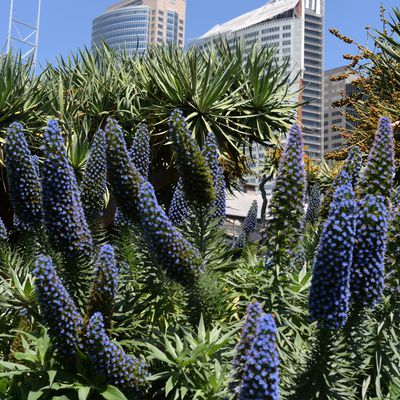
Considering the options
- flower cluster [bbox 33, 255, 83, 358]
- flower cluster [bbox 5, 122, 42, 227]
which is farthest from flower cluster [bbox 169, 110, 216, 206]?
flower cluster [bbox 33, 255, 83, 358]

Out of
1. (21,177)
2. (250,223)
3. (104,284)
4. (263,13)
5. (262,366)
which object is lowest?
(262,366)

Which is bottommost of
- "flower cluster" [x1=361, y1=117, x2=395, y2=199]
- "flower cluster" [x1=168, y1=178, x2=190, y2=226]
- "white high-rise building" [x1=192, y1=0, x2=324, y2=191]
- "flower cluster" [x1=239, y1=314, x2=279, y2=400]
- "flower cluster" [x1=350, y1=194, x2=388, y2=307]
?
"flower cluster" [x1=239, y1=314, x2=279, y2=400]

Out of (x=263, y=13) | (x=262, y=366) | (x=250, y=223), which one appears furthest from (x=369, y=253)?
(x=263, y=13)

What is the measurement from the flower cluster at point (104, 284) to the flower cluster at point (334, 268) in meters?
1.18

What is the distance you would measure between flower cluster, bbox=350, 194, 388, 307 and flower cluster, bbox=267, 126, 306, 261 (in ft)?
1.73

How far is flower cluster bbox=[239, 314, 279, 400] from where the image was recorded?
235 centimetres

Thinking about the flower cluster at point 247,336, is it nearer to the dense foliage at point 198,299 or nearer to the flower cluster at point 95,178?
the dense foliage at point 198,299

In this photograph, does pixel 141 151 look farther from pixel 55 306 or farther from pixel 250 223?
pixel 250 223

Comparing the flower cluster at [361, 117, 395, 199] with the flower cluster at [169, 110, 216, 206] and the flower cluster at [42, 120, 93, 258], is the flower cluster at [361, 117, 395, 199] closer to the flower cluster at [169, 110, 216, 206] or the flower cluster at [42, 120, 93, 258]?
the flower cluster at [169, 110, 216, 206]

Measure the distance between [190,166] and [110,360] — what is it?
149 centimetres

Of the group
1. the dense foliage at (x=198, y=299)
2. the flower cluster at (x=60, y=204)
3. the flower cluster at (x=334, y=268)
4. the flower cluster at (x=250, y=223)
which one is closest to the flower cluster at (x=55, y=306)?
the dense foliage at (x=198, y=299)

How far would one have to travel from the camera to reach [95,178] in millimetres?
4488

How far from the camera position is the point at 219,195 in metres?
4.87

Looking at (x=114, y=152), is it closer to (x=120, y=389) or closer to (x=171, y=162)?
(x=120, y=389)
